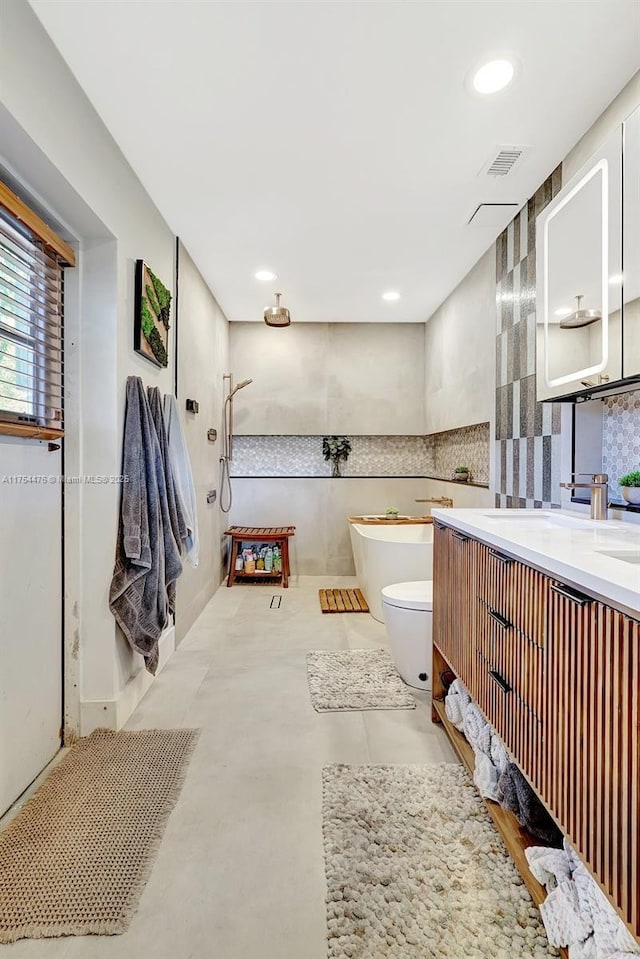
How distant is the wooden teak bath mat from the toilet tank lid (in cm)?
108

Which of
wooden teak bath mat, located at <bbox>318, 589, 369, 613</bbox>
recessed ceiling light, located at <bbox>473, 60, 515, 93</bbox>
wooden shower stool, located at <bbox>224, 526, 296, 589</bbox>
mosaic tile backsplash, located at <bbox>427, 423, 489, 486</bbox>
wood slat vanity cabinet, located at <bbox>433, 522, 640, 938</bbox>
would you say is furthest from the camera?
wooden shower stool, located at <bbox>224, 526, 296, 589</bbox>

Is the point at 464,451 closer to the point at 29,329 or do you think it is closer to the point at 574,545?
the point at 574,545

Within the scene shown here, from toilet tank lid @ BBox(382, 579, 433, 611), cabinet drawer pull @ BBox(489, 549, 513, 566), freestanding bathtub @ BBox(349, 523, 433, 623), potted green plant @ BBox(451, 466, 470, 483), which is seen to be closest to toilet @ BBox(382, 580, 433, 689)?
toilet tank lid @ BBox(382, 579, 433, 611)

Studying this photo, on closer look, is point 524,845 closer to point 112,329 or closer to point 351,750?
point 351,750

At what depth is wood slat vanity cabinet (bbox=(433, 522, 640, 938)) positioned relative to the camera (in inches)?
31.2

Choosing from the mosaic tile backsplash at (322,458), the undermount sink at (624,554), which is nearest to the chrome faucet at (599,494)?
the undermount sink at (624,554)

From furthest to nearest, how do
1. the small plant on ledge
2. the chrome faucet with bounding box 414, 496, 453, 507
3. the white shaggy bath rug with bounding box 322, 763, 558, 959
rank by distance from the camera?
the small plant on ledge
the chrome faucet with bounding box 414, 496, 453, 507
the white shaggy bath rug with bounding box 322, 763, 558, 959

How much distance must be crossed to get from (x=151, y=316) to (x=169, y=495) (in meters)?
0.86

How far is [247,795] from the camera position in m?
1.59

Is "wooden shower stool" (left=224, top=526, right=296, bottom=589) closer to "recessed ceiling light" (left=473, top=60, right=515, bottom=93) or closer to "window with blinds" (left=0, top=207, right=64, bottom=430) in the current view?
"window with blinds" (left=0, top=207, right=64, bottom=430)

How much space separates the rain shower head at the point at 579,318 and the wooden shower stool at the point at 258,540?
2.97 m

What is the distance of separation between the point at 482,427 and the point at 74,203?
2.79m

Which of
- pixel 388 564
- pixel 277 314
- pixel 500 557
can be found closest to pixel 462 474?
pixel 388 564

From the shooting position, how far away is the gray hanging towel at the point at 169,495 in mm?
2201
